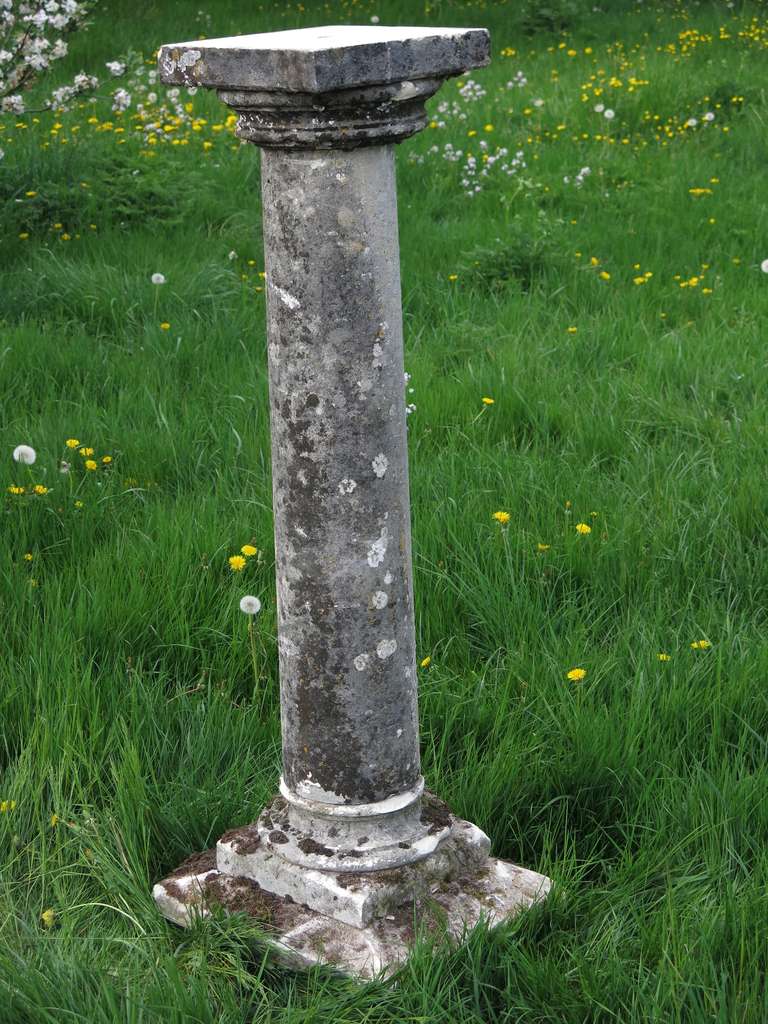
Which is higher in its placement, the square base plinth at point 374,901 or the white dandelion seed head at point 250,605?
the white dandelion seed head at point 250,605

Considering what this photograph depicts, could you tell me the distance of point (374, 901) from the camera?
7.40 ft

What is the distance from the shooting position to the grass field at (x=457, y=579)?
2230 millimetres

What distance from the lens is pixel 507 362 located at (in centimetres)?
487

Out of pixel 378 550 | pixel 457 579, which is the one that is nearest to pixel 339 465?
pixel 378 550

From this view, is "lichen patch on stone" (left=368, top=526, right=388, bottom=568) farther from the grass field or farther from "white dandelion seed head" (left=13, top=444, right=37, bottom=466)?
"white dandelion seed head" (left=13, top=444, right=37, bottom=466)

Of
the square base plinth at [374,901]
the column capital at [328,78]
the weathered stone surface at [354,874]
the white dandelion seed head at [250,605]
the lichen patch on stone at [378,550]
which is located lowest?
the square base plinth at [374,901]

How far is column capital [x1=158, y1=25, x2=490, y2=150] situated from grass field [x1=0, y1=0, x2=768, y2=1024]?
50.2 inches

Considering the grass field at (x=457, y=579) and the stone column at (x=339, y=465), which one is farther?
the grass field at (x=457, y=579)

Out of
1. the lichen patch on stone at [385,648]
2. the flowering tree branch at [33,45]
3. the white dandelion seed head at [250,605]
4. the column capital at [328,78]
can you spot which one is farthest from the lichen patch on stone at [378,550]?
the flowering tree branch at [33,45]

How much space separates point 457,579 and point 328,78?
1760mm

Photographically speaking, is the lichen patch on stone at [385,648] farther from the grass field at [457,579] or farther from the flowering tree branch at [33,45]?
the flowering tree branch at [33,45]

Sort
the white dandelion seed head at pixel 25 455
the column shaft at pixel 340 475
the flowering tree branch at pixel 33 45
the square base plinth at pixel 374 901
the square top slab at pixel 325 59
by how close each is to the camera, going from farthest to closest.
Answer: the flowering tree branch at pixel 33 45 < the white dandelion seed head at pixel 25 455 < the square base plinth at pixel 374 901 < the column shaft at pixel 340 475 < the square top slab at pixel 325 59

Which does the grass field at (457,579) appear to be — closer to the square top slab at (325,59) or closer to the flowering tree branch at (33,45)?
the flowering tree branch at (33,45)

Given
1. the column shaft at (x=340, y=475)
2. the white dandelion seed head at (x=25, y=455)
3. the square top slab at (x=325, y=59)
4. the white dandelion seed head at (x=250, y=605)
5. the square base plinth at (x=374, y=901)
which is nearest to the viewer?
the square top slab at (x=325, y=59)
